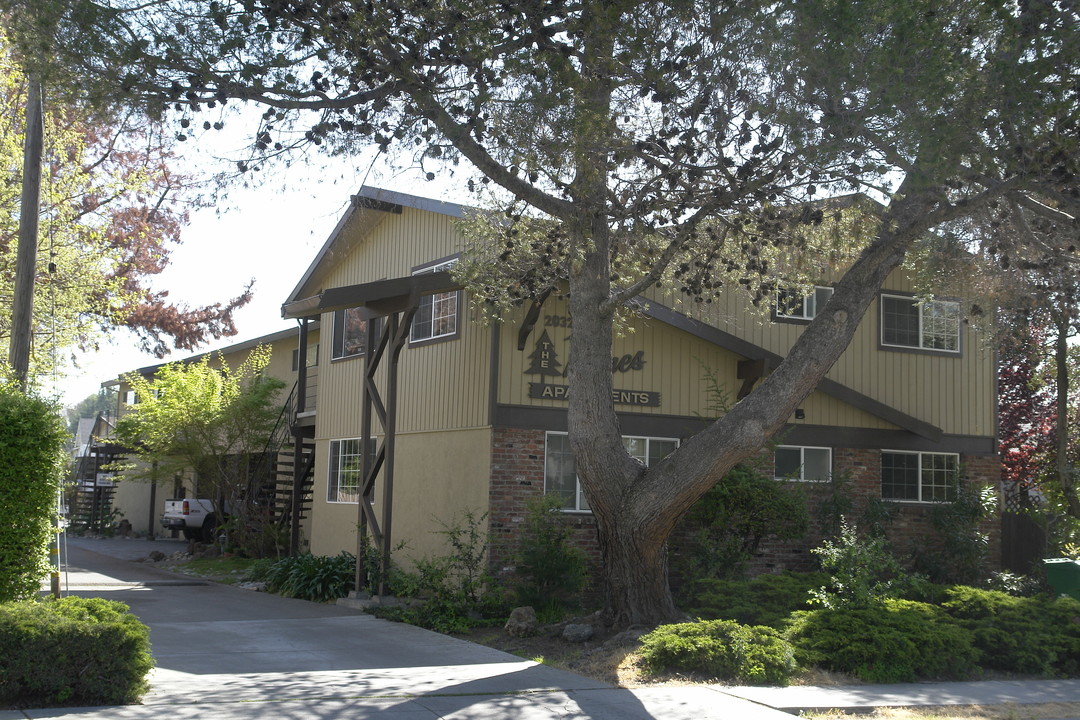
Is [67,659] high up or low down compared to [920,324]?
down

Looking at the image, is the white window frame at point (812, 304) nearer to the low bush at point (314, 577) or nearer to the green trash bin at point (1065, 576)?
the green trash bin at point (1065, 576)

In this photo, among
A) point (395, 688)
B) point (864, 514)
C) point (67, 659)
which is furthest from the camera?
point (864, 514)

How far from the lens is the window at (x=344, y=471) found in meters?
19.0

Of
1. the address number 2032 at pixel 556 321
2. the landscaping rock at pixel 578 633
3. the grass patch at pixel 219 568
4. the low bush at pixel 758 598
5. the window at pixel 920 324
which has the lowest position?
the grass patch at pixel 219 568

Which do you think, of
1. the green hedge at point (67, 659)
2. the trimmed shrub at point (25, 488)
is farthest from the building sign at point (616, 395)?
the green hedge at point (67, 659)

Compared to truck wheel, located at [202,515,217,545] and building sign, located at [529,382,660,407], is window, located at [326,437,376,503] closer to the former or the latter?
building sign, located at [529,382,660,407]

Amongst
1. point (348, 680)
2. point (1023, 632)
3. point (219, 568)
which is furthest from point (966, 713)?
point (219, 568)

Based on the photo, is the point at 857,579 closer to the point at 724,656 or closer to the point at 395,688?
the point at 724,656

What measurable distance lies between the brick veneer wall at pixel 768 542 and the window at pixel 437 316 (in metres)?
2.31

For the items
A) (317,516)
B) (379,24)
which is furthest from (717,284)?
(317,516)

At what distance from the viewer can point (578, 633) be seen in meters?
12.0

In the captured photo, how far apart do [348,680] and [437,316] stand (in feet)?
27.6

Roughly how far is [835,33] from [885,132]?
1108mm

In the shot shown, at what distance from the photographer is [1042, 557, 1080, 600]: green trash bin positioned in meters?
13.0
